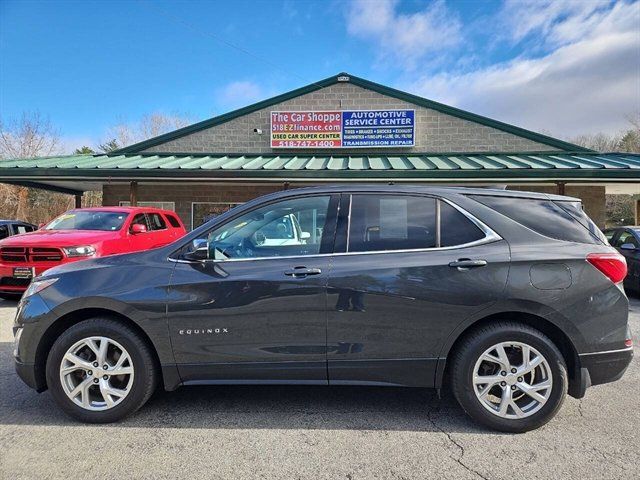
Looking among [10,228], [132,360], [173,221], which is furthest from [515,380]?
[10,228]

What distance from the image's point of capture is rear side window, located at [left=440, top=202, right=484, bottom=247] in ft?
10.7

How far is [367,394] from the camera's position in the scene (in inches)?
151

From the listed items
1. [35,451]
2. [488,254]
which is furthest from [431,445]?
[35,451]

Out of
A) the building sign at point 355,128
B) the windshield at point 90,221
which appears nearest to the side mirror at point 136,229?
the windshield at point 90,221

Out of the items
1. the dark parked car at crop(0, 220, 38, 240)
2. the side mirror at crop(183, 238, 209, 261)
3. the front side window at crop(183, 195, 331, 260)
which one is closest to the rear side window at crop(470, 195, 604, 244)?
the front side window at crop(183, 195, 331, 260)

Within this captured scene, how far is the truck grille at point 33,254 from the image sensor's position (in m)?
7.11

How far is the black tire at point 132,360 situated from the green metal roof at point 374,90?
12181 mm

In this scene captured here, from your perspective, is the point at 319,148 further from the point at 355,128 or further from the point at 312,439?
the point at 312,439

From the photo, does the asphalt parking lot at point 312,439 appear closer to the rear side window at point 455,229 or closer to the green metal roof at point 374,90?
the rear side window at point 455,229

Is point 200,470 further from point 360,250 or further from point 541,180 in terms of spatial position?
point 541,180

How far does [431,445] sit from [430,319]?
2.86 feet

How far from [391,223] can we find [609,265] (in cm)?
164

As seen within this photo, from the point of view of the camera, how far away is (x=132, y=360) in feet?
10.7

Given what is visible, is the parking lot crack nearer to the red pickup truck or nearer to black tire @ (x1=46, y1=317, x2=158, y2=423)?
black tire @ (x1=46, y1=317, x2=158, y2=423)
